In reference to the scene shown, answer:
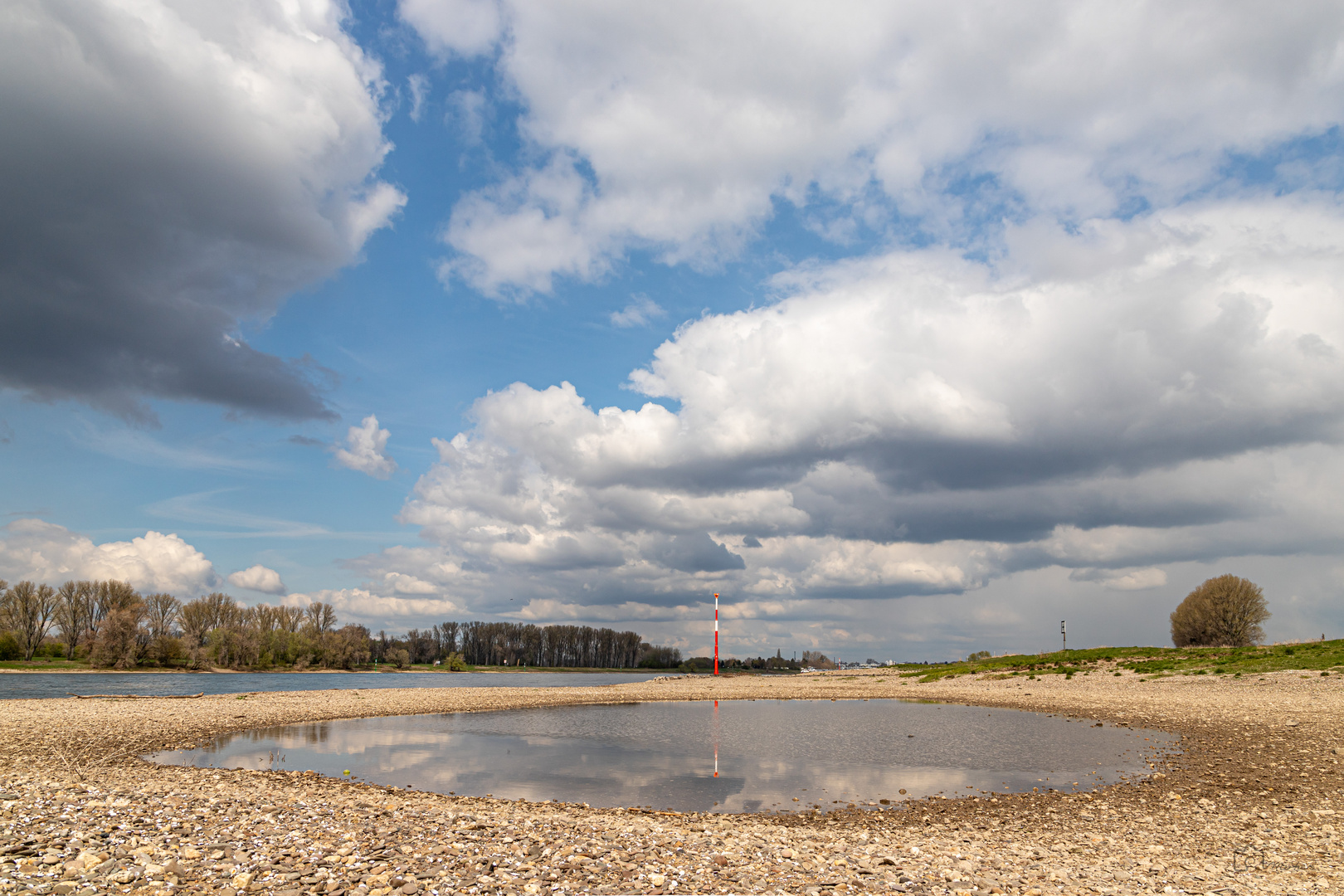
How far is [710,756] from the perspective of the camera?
77.8 ft

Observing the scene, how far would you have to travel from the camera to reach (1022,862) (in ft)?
34.7

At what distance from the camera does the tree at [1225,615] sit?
84.0 meters

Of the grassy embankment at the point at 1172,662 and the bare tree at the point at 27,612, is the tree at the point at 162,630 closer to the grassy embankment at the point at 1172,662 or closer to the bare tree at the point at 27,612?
the bare tree at the point at 27,612

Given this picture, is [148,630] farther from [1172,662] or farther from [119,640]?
[1172,662]

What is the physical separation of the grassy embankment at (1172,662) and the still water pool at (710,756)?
76.7 ft

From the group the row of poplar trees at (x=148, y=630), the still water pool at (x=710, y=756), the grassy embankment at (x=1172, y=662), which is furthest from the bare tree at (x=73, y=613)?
the grassy embankment at (x=1172, y=662)

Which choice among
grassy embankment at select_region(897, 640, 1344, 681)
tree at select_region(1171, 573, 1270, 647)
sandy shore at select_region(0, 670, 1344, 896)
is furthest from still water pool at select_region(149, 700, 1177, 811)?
tree at select_region(1171, 573, 1270, 647)

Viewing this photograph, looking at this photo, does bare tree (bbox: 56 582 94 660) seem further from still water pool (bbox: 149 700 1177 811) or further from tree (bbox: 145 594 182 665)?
still water pool (bbox: 149 700 1177 811)

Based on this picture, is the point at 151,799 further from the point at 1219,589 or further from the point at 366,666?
Answer: the point at 366,666

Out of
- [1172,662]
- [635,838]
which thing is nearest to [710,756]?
[635,838]

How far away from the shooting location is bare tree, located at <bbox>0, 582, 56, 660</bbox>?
10662cm

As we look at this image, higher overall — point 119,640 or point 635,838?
point 635,838

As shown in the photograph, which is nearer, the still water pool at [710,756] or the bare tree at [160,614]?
the still water pool at [710,756]

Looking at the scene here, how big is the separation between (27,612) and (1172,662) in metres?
160
